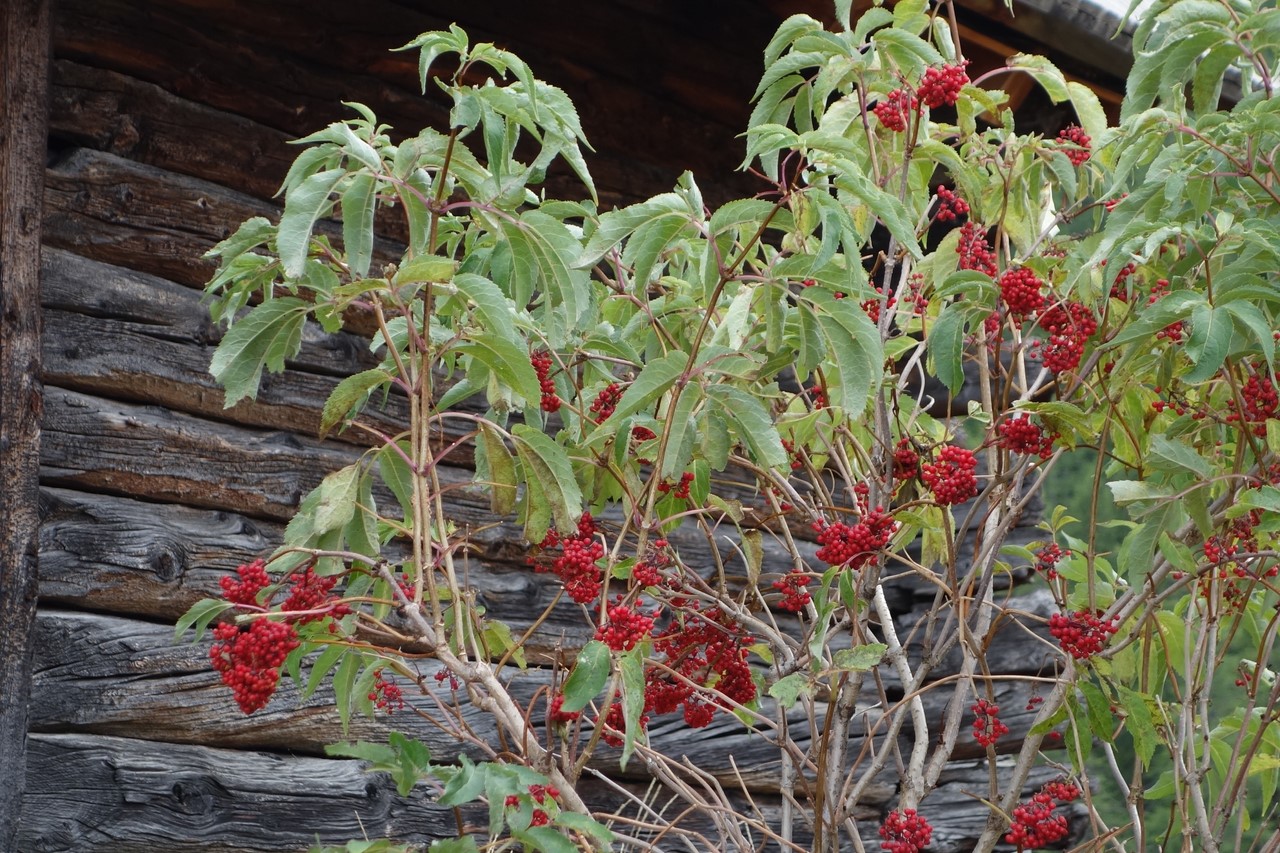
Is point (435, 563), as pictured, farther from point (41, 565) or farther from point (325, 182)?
point (41, 565)

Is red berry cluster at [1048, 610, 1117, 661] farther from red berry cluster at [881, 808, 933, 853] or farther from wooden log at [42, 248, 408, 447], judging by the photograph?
wooden log at [42, 248, 408, 447]

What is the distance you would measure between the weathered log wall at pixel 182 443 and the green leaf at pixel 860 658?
1.97ft

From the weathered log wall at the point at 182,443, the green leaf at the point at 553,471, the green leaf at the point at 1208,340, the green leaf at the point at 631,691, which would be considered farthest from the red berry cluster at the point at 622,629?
the weathered log wall at the point at 182,443

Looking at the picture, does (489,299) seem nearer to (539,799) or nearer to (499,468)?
(499,468)

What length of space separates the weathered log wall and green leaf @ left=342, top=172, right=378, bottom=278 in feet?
3.26

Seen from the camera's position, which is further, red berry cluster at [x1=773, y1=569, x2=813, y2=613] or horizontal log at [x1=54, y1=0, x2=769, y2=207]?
horizontal log at [x1=54, y1=0, x2=769, y2=207]

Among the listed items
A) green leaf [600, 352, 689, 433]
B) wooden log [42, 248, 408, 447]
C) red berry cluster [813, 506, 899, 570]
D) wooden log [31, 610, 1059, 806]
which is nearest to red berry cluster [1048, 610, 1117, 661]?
red berry cluster [813, 506, 899, 570]

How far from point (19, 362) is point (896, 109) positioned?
138 centimetres

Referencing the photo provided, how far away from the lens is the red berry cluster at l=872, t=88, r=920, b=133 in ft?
5.10

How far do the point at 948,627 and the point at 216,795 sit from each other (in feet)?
4.02

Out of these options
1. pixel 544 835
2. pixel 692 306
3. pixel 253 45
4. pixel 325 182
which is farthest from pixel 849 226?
pixel 253 45

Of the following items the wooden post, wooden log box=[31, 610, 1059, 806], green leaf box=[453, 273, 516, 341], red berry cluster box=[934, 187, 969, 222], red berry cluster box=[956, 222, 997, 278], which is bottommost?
wooden log box=[31, 610, 1059, 806]

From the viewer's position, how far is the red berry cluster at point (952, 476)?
55.5 inches

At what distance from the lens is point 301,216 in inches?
47.1
